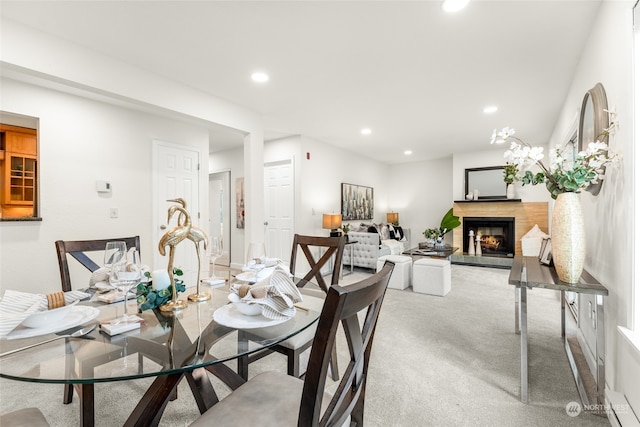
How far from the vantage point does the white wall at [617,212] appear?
4.54 ft

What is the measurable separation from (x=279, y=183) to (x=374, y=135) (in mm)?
1918

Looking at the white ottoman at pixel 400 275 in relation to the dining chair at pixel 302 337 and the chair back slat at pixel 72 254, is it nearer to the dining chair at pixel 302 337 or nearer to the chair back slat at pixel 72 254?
the dining chair at pixel 302 337

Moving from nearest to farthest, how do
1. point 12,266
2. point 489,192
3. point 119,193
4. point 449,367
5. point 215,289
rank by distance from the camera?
point 215,289 → point 449,367 → point 12,266 → point 119,193 → point 489,192

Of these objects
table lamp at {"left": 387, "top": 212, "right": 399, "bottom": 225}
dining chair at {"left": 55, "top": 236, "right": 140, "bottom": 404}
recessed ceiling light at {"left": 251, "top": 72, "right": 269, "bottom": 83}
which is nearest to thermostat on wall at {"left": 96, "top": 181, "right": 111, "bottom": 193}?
dining chair at {"left": 55, "top": 236, "right": 140, "bottom": 404}

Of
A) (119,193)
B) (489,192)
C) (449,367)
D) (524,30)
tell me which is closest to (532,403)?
(449,367)

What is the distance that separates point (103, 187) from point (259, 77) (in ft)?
6.93

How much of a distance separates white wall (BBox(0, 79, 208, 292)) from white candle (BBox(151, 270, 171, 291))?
2380 millimetres

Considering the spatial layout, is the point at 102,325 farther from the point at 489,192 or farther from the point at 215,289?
the point at 489,192

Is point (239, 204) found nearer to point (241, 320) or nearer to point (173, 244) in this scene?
point (173, 244)

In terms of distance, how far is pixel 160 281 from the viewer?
1.33m

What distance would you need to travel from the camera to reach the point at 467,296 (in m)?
3.83

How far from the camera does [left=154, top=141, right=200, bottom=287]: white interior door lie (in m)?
3.70

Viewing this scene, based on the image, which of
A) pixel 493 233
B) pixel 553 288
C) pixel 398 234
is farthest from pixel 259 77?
pixel 493 233

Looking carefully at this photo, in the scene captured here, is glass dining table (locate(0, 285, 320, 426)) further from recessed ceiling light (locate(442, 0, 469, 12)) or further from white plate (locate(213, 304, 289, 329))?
recessed ceiling light (locate(442, 0, 469, 12))
